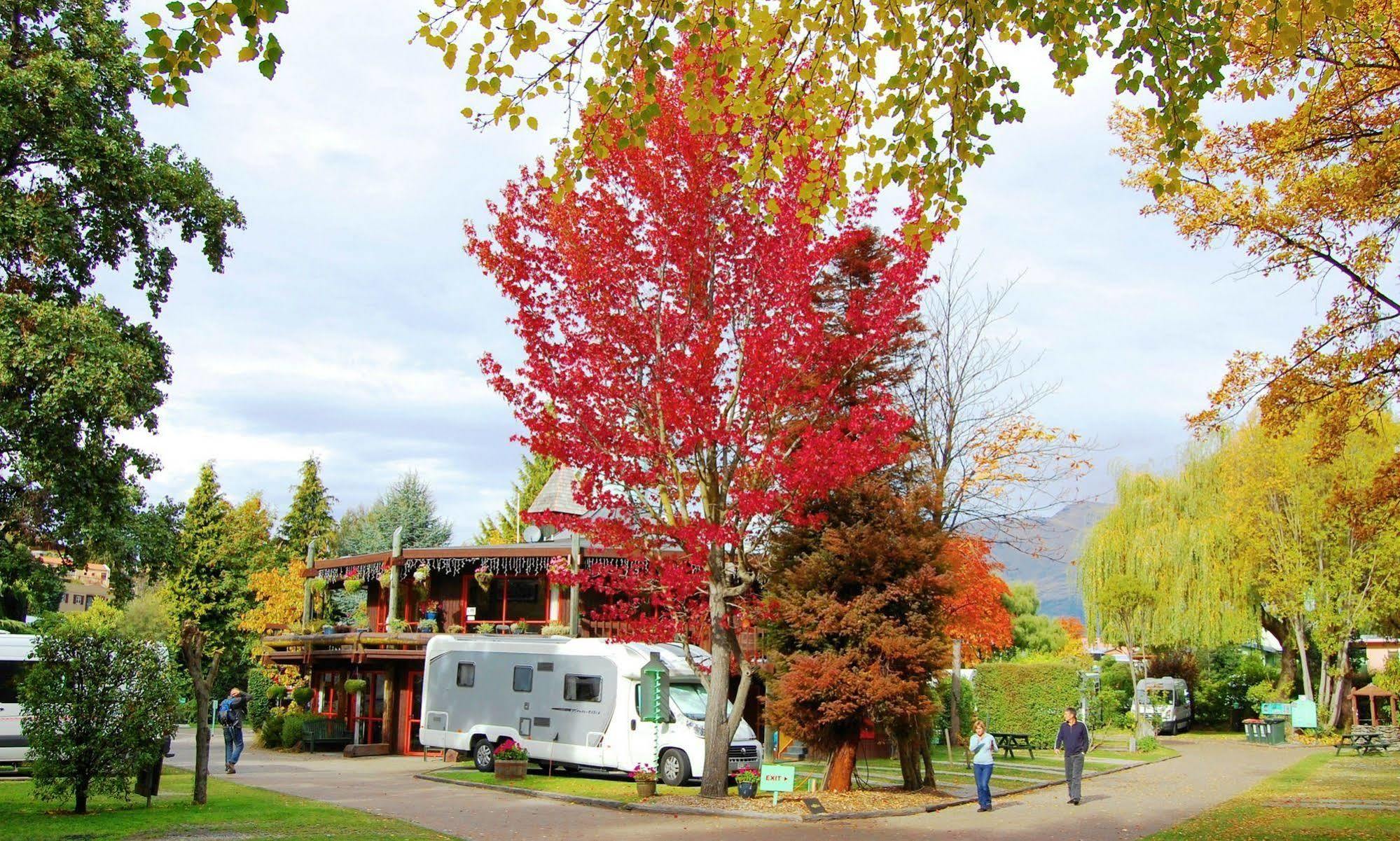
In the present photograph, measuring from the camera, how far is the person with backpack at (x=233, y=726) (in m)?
21.8

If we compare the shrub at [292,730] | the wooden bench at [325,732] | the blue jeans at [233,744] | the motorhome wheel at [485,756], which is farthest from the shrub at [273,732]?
the motorhome wheel at [485,756]

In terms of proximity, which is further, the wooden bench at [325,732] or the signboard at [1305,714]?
the signboard at [1305,714]

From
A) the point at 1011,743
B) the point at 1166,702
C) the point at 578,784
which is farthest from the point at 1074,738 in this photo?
the point at 1166,702

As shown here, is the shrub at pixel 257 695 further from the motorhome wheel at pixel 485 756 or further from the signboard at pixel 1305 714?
the signboard at pixel 1305 714

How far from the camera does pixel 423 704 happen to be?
923 inches

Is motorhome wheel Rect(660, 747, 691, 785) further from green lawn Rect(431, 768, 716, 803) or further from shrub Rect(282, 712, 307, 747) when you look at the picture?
shrub Rect(282, 712, 307, 747)

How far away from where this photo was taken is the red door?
2748 centimetres

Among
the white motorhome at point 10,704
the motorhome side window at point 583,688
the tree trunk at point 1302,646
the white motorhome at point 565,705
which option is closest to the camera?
the white motorhome at point 565,705

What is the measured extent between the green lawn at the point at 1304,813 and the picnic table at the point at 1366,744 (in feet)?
20.2

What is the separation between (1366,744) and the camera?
97.1 feet

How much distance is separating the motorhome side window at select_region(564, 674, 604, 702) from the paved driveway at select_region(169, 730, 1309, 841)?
9.10ft

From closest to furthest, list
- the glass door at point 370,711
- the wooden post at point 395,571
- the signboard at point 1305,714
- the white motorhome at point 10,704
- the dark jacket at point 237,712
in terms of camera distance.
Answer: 1. the white motorhome at point 10,704
2. the dark jacket at point 237,712
3. the wooden post at point 395,571
4. the glass door at point 370,711
5. the signboard at point 1305,714

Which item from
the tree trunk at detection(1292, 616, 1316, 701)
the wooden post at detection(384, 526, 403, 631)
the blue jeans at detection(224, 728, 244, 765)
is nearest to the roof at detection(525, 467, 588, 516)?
the wooden post at detection(384, 526, 403, 631)

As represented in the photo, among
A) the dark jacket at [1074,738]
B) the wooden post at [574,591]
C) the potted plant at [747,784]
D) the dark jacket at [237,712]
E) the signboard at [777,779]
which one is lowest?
the potted plant at [747,784]
